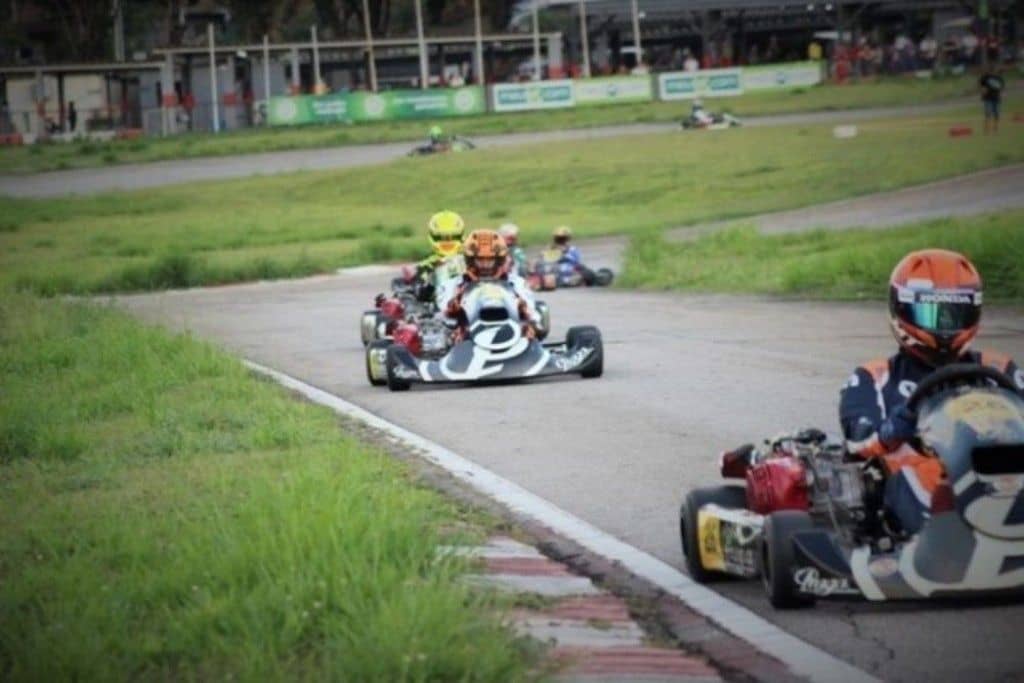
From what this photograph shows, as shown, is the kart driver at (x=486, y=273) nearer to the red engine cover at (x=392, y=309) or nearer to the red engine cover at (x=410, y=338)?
the red engine cover at (x=410, y=338)

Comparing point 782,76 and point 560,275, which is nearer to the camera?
point 560,275

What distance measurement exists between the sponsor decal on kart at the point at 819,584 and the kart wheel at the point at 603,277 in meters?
21.7

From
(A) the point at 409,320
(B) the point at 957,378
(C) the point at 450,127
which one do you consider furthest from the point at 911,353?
(C) the point at 450,127

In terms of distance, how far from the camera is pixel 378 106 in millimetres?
81312

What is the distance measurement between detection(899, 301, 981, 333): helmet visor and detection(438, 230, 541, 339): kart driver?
852 cm

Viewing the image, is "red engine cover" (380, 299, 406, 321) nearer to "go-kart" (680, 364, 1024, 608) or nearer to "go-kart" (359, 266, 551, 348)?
"go-kart" (359, 266, 551, 348)

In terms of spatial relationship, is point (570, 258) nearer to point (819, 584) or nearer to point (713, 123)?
point (819, 584)

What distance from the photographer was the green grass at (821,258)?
23.6 m

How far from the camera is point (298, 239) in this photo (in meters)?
42.1

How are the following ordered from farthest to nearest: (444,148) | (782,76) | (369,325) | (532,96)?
1. (782,76)
2. (532,96)
3. (444,148)
4. (369,325)

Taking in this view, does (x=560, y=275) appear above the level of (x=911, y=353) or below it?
below

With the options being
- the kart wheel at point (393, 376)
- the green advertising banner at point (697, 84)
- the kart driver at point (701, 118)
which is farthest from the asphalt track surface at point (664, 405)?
the green advertising banner at point (697, 84)

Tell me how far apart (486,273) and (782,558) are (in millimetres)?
9470

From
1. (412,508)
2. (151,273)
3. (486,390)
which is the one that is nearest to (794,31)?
(151,273)
